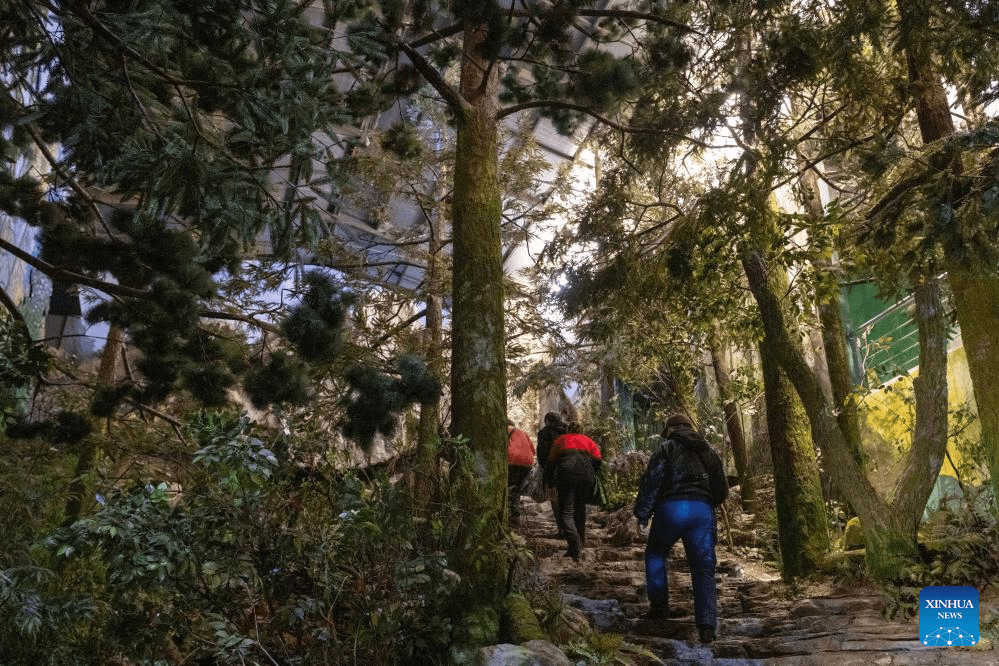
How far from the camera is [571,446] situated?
10219 mm

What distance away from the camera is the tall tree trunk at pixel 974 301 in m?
6.75

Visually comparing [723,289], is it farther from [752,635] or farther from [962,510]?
[752,635]

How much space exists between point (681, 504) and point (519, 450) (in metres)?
4.68

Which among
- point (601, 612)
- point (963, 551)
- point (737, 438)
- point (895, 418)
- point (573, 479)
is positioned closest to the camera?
point (601, 612)

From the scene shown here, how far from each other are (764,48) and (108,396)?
6.78m

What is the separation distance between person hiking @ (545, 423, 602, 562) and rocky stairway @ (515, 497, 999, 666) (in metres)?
0.37

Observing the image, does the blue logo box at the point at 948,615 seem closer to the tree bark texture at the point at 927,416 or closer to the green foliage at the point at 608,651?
the tree bark texture at the point at 927,416

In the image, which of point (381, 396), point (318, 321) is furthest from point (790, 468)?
point (318, 321)

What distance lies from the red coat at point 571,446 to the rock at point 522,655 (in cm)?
488

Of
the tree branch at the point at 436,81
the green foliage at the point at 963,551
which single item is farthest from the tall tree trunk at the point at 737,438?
the tree branch at the point at 436,81

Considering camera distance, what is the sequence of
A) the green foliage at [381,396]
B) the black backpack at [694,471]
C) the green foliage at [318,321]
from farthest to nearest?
the black backpack at [694,471] → the green foliage at [381,396] → the green foliage at [318,321]

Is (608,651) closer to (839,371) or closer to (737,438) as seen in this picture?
(839,371)

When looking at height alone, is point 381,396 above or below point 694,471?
above

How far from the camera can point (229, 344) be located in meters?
6.73
